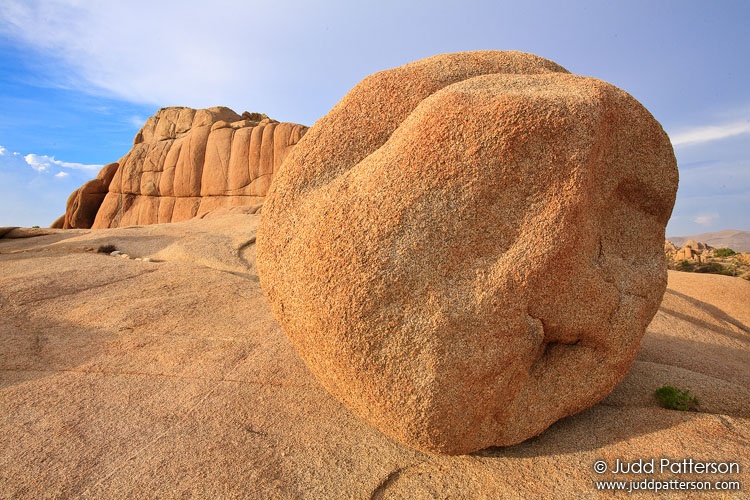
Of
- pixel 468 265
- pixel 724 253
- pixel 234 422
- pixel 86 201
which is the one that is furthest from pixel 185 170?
pixel 724 253

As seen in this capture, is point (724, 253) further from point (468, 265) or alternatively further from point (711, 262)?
point (468, 265)

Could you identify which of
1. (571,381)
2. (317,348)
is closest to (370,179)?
(317,348)

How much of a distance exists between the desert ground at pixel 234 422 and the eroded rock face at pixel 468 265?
20cm

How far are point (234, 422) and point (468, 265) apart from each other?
171 centimetres

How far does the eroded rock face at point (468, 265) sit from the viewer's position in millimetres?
2396

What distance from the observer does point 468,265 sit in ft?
8.00

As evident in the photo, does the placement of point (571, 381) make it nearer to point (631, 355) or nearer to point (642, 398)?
point (631, 355)

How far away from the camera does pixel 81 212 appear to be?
2197cm

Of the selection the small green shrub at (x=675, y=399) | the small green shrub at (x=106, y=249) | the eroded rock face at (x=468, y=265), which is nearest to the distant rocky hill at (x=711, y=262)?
the small green shrub at (x=675, y=399)

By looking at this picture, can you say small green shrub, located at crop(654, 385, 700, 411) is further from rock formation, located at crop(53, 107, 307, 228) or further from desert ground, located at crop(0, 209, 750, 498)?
rock formation, located at crop(53, 107, 307, 228)

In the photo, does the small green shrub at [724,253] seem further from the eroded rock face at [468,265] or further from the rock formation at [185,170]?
the eroded rock face at [468,265]

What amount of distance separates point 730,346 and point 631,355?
4.12 meters

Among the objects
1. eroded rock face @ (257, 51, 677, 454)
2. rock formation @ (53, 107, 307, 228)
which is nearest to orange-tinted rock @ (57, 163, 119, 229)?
rock formation @ (53, 107, 307, 228)

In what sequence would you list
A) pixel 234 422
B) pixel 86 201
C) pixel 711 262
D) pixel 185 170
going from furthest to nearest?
pixel 86 201, pixel 185 170, pixel 711 262, pixel 234 422
